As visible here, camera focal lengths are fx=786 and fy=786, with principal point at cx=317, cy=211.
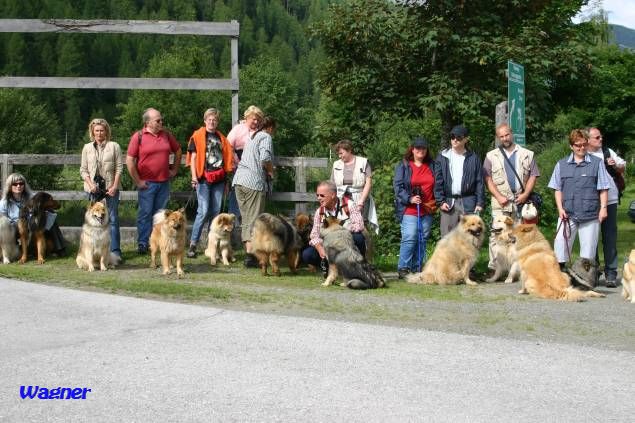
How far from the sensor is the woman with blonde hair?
1080 cm

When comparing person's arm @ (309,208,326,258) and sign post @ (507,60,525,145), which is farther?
sign post @ (507,60,525,145)

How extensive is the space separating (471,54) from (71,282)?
7.48 meters

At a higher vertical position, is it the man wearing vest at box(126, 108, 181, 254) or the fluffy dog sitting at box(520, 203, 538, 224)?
the man wearing vest at box(126, 108, 181, 254)

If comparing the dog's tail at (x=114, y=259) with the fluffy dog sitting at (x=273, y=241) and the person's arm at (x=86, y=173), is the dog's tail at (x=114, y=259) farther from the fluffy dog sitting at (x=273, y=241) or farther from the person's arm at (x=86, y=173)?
the fluffy dog sitting at (x=273, y=241)

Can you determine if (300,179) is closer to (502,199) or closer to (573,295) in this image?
(502,199)

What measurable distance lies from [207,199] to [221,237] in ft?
2.07

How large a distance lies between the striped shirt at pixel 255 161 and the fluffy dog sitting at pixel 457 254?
2.58 metres

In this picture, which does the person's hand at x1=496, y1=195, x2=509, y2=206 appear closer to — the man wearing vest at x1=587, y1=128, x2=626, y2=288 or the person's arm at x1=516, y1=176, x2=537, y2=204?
the person's arm at x1=516, y1=176, x2=537, y2=204

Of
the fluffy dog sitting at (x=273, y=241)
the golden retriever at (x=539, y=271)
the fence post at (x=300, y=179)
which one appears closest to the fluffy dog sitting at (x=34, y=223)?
Result: the fluffy dog sitting at (x=273, y=241)

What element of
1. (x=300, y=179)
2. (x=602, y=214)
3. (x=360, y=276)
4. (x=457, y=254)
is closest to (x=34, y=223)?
(x=300, y=179)

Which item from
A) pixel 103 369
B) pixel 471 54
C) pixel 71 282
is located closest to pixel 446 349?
pixel 103 369

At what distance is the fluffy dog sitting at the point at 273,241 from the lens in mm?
9680

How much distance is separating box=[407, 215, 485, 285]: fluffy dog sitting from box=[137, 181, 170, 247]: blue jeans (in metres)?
4.04

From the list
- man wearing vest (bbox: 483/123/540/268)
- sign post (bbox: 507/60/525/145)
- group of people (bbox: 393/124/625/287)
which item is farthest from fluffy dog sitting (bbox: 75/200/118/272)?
sign post (bbox: 507/60/525/145)
